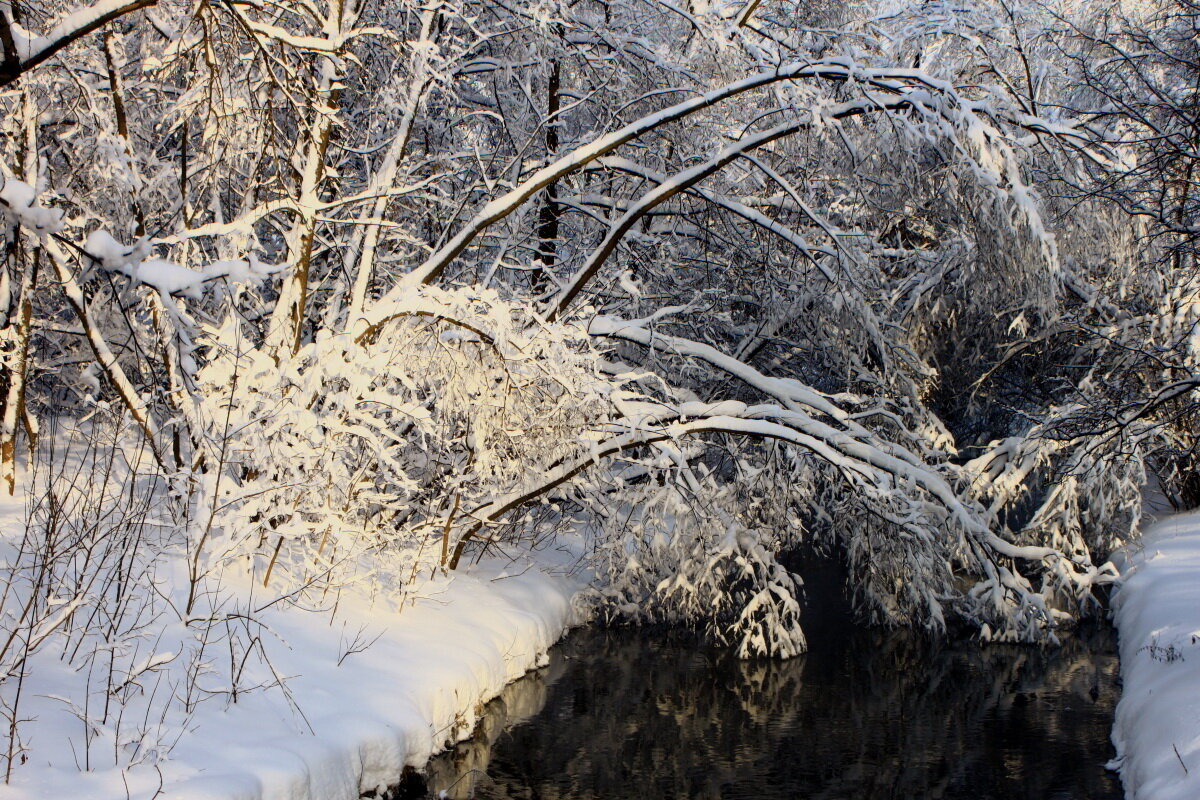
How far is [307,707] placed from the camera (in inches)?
229

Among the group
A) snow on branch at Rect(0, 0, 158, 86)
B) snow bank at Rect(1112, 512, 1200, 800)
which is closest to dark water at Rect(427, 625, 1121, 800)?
snow bank at Rect(1112, 512, 1200, 800)

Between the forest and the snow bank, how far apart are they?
0.66 metres

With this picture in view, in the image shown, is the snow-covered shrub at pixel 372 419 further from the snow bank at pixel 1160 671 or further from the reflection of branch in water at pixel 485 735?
the snow bank at pixel 1160 671

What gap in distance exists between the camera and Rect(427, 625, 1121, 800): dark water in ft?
22.9

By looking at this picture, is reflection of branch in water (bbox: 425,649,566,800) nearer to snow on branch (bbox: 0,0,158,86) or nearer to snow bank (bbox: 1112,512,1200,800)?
snow bank (bbox: 1112,512,1200,800)

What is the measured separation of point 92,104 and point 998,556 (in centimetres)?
961

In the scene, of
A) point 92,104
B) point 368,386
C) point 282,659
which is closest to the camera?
point 282,659

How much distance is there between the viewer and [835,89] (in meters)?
9.08

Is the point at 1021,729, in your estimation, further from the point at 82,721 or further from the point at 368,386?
the point at 82,721

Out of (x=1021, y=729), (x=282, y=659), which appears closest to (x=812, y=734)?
(x=1021, y=729)

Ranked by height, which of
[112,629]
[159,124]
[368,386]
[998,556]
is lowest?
[998,556]

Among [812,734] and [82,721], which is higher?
[82,721]

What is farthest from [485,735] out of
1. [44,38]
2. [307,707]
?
[44,38]

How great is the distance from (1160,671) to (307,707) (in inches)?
252
